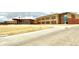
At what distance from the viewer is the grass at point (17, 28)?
57.4 inches

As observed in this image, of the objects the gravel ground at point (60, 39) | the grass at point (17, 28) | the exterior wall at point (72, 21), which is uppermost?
the exterior wall at point (72, 21)

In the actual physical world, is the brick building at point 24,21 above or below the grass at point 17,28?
above

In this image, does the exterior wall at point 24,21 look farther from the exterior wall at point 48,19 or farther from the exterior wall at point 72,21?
the exterior wall at point 72,21

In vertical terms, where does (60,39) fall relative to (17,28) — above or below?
below

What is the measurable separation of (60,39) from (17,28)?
0.38m

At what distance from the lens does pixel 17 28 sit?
4.83 ft

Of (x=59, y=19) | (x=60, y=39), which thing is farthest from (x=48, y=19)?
(x=60, y=39)

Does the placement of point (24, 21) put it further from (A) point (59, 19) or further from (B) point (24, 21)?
(A) point (59, 19)

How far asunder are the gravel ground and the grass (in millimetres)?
96

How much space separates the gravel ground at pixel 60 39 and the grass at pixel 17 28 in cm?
10

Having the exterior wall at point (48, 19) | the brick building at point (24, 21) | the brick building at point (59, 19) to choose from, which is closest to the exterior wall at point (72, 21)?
the brick building at point (59, 19)
